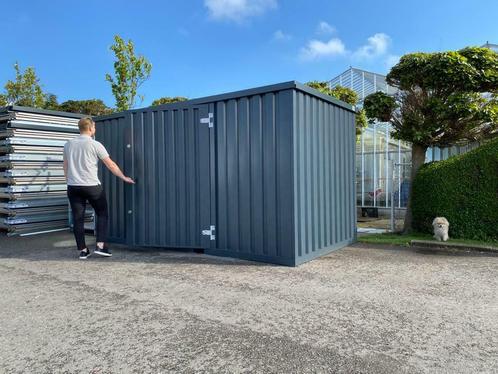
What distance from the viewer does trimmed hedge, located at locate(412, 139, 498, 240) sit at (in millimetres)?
6410

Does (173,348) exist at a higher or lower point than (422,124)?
lower

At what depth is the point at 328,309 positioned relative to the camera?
3.38m

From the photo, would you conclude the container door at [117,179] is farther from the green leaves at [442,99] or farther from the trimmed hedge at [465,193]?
the trimmed hedge at [465,193]

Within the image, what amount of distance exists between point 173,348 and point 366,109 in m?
6.51

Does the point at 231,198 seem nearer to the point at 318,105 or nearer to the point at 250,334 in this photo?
the point at 318,105

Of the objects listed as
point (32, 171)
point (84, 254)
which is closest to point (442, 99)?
point (84, 254)

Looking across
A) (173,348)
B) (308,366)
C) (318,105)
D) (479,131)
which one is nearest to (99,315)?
(173,348)

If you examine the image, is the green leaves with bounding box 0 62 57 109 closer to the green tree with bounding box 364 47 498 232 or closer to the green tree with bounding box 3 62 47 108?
the green tree with bounding box 3 62 47 108

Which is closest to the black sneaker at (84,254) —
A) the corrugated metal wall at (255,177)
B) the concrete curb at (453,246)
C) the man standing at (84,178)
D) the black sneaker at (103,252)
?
the man standing at (84,178)

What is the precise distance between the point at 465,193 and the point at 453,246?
44.4 inches

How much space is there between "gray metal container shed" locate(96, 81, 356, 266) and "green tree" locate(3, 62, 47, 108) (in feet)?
37.3

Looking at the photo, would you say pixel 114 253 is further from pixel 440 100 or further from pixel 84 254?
pixel 440 100

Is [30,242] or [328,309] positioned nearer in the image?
[328,309]

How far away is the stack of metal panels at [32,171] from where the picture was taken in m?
7.98
